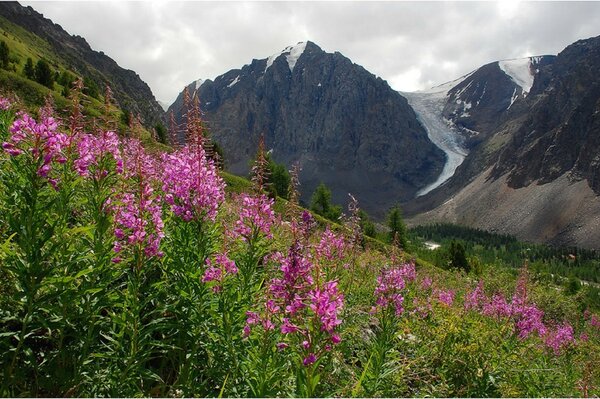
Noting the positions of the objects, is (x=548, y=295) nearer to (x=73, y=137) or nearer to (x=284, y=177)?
(x=73, y=137)

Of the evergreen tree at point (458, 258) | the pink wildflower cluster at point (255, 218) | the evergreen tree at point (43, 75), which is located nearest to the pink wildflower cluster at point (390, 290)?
the pink wildflower cluster at point (255, 218)

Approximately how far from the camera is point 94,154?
4871 mm

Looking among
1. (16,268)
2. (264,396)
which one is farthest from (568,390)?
(16,268)

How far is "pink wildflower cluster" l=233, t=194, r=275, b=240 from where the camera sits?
16.6ft

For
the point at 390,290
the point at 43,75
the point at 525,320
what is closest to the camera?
the point at 390,290

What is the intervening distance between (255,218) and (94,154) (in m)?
2.03

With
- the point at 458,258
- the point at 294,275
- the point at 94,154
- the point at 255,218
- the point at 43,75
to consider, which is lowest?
the point at 458,258

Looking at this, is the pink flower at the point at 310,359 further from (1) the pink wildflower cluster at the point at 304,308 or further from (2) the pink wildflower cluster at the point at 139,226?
(2) the pink wildflower cluster at the point at 139,226

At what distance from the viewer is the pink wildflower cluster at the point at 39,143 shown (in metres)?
4.04

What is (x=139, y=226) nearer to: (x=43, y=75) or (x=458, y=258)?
(x=458, y=258)

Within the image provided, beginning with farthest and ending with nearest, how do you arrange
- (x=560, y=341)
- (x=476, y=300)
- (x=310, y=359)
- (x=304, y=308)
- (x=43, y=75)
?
1. (x=43, y=75)
2. (x=476, y=300)
3. (x=560, y=341)
4. (x=304, y=308)
5. (x=310, y=359)

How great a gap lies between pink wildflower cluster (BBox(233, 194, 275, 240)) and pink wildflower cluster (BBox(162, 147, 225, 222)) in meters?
0.36

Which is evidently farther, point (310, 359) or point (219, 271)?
point (219, 271)

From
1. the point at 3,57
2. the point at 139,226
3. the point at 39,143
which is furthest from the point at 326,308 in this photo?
the point at 3,57
